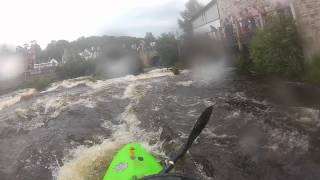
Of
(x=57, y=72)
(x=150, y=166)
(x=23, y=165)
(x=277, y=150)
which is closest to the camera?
(x=150, y=166)

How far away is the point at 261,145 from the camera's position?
25.8ft

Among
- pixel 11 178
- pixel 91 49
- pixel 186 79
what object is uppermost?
pixel 91 49

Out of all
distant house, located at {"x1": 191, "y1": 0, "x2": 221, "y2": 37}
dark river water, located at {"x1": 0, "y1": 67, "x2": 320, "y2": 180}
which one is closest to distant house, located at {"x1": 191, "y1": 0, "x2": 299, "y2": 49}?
distant house, located at {"x1": 191, "y1": 0, "x2": 221, "y2": 37}

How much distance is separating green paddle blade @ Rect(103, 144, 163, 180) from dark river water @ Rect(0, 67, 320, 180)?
1598 mm

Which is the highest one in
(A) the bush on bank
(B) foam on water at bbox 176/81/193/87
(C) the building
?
(C) the building

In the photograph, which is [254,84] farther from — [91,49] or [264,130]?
[91,49]

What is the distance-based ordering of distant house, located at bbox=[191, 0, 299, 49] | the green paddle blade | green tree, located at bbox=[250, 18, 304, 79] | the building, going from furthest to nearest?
distant house, located at bbox=[191, 0, 299, 49]
green tree, located at bbox=[250, 18, 304, 79]
the building
the green paddle blade

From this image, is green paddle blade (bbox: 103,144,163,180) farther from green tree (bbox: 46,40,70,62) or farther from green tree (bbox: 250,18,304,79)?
green tree (bbox: 46,40,70,62)

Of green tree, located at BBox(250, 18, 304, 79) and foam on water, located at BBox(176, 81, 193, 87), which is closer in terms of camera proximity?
green tree, located at BBox(250, 18, 304, 79)

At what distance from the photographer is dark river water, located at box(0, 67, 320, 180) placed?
7.26m

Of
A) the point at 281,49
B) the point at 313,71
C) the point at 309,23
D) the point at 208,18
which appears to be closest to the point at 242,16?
the point at 281,49

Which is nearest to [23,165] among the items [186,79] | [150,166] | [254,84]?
[150,166]

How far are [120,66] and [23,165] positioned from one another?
13522 mm

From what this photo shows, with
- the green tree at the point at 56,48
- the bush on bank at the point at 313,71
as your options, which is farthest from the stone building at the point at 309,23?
the green tree at the point at 56,48
